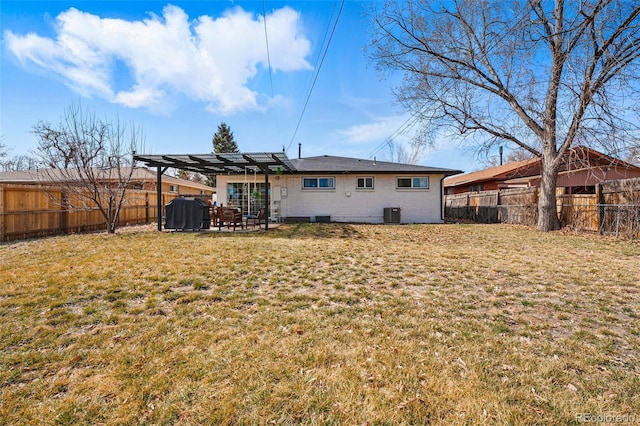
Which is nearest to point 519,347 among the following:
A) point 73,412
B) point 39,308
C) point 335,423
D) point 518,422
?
point 518,422

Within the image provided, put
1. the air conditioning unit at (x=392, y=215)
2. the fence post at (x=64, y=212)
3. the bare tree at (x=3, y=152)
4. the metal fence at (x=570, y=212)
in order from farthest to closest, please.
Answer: the bare tree at (x=3, y=152)
the air conditioning unit at (x=392, y=215)
the fence post at (x=64, y=212)
the metal fence at (x=570, y=212)

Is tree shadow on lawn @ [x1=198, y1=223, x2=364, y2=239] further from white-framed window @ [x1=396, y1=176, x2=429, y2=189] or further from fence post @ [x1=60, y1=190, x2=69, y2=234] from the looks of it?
white-framed window @ [x1=396, y1=176, x2=429, y2=189]

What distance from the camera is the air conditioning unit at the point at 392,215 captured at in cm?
1398

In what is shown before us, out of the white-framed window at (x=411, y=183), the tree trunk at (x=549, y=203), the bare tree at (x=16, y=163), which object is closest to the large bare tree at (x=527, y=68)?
the tree trunk at (x=549, y=203)

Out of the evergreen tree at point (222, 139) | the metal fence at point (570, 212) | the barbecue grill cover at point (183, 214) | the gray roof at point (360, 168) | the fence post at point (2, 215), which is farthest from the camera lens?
the evergreen tree at point (222, 139)

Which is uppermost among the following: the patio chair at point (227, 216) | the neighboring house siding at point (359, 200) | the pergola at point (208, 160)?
the pergola at point (208, 160)

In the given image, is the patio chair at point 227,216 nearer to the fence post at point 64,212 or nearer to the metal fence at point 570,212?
the fence post at point 64,212

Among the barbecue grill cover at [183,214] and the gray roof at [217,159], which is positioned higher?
the gray roof at [217,159]

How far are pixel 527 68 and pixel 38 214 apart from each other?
17.7m

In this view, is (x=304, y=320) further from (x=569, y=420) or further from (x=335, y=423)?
(x=569, y=420)

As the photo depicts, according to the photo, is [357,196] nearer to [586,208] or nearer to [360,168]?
[360,168]

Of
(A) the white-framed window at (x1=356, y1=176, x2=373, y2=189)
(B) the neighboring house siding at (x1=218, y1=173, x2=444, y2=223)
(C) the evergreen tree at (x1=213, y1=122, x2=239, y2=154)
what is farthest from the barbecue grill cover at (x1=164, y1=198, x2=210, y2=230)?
(C) the evergreen tree at (x1=213, y1=122, x2=239, y2=154)

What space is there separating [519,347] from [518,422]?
3.47 feet

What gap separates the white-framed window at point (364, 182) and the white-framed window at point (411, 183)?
1.42 meters
